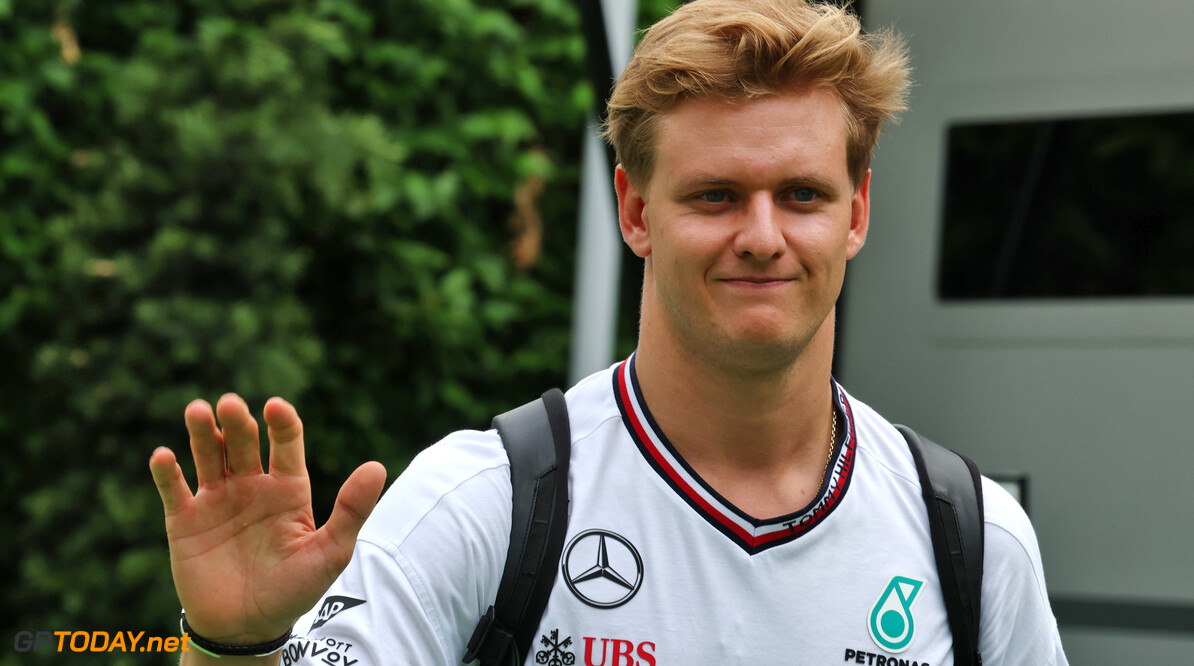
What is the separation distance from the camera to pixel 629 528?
1805 millimetres

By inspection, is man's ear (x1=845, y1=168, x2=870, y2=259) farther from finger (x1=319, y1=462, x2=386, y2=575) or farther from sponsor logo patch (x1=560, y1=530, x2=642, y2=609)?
finger (x1=319, y1=462, x2=386, y2=575)

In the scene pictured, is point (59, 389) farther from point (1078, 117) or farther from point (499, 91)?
point (1078, 117)

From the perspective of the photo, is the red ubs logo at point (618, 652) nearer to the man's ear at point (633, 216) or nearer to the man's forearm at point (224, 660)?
the man's forearm at point (224, 660)

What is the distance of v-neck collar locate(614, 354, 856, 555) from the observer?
1819 mm

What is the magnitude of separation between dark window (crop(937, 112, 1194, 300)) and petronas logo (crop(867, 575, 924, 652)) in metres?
1.40

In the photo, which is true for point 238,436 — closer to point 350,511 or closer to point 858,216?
point 350,511

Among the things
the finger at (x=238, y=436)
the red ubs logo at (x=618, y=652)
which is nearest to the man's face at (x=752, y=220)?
the red ubs logo at (x=618, y=652)

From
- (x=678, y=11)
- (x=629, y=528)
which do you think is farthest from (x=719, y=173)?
(x=629, y=528)

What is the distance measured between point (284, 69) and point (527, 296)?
1237 millimetres

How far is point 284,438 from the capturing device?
1573 millimetres

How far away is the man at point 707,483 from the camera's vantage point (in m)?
1.67
